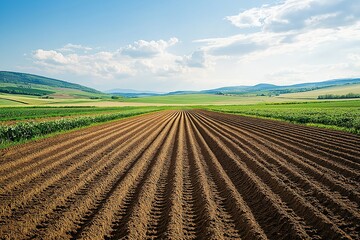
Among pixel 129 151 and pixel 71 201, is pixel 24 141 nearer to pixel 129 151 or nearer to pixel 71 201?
pixel 129 151

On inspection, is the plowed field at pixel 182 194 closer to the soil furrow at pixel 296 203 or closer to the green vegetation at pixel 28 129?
the soil furrow at pixel 296 203

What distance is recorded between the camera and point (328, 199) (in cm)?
695

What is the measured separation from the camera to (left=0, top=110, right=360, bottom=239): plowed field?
564cm

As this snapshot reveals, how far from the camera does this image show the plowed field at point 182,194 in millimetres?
Answer: 5645

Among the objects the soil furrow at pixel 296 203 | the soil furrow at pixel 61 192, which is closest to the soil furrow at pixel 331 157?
the soil furrow at pixel 296 203

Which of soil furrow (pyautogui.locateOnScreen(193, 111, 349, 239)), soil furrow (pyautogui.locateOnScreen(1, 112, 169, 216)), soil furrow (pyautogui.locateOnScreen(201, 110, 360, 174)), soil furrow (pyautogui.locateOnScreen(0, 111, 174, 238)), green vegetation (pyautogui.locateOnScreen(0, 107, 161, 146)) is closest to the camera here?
soil furrow (pyautogui.locateOnScreen(193, 111, 349, 239))

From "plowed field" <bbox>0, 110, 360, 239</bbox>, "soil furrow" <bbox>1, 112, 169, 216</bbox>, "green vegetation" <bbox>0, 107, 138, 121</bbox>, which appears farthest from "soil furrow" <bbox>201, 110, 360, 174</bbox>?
"green vegetation" <bbox>0, 107, 138, 121</bbox>

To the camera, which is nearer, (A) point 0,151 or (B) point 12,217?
(B) point 12,217

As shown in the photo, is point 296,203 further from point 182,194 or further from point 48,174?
point 48,174

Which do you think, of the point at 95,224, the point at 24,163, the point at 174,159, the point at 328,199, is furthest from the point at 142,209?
the point at 24,163

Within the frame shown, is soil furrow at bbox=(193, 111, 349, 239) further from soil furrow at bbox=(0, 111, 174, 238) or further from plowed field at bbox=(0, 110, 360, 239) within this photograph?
soil furrow at bbox=(0, 111, 174, 238)

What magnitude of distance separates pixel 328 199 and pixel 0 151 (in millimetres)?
15126

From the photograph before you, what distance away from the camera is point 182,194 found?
7945 millimetres

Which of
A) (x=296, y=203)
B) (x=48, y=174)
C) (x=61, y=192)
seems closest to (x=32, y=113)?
(x=48, y=174)
